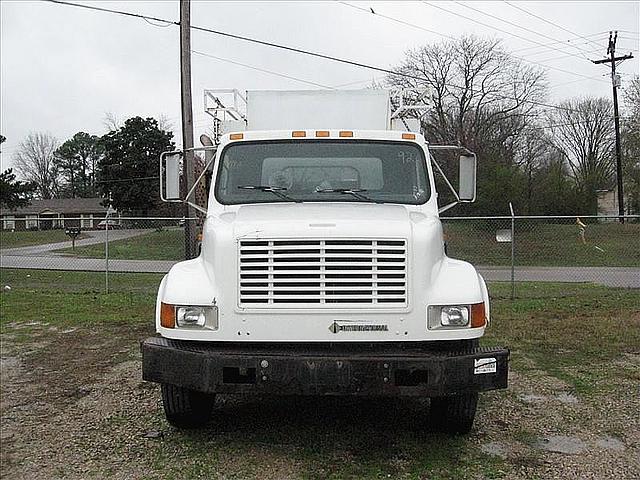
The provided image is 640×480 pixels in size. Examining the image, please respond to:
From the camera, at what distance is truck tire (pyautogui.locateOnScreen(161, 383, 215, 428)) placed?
201 inches

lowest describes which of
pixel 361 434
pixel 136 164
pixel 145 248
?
pixel 361 434

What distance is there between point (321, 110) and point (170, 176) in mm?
1610

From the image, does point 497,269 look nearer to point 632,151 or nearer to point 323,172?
point 323,172

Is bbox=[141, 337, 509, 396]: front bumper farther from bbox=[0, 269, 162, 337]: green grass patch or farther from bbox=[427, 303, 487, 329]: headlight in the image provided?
bbox=[0, 269, 162, 337]: green grass patch

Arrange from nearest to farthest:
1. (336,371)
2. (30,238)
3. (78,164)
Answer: (336,371), (30,238), (78,164)

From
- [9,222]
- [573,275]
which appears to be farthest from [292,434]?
[9,222]

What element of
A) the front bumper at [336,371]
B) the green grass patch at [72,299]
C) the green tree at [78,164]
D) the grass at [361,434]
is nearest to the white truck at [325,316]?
the front bumper at [336,371]

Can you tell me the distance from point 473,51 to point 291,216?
40040 mm

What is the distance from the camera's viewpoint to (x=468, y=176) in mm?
6352

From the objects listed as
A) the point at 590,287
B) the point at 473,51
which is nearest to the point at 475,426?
the point at 590,287

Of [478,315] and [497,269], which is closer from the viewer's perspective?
[478,315]

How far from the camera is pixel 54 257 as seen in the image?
1889 cm

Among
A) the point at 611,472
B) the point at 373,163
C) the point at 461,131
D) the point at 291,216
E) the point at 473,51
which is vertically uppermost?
the point at 473,51

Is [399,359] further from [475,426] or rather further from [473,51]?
[473,51]
